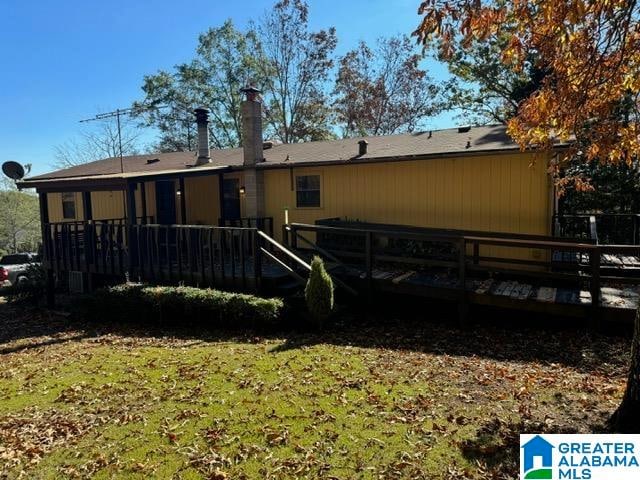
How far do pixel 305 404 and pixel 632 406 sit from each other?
9.14 feet

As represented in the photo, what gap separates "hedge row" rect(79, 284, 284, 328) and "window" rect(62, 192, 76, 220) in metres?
7.84

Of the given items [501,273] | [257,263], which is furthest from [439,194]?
[257,263]

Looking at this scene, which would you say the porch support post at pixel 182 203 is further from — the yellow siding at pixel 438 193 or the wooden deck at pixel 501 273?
the wooden deck at pixel 501 273

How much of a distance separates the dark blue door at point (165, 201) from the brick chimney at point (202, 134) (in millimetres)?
1289

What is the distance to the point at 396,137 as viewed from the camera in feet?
43.8

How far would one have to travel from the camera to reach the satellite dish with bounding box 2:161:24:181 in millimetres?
12947

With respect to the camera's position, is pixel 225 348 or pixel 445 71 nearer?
pixel 225 348

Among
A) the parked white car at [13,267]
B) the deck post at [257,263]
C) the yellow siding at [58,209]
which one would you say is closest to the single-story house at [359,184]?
the yellow siding at [58,209]

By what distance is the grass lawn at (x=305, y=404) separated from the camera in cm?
342

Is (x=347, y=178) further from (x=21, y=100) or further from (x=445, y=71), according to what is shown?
(x=21, y=100)

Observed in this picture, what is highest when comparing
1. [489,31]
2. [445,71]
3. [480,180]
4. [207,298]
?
[445,71]

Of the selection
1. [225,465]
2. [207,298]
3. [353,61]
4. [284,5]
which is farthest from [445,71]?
[225,465]

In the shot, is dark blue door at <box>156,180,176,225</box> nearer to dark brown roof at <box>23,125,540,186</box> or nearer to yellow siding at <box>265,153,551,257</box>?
dark brown roof at <box>23,125,540,186</box>

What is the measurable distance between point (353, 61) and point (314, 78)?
2806mm
